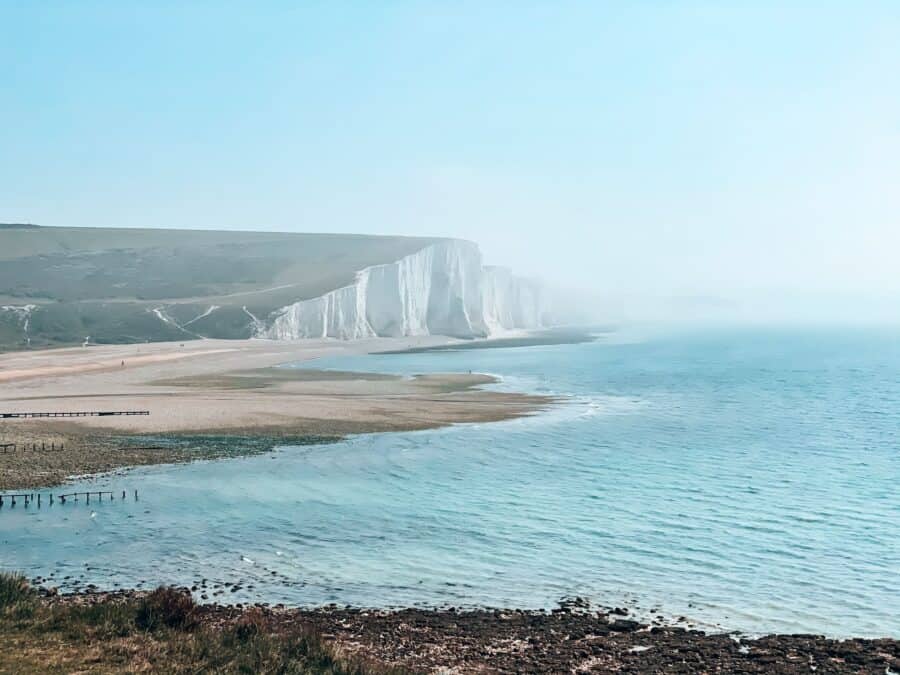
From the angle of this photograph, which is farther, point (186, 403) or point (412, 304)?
point (412, 304)

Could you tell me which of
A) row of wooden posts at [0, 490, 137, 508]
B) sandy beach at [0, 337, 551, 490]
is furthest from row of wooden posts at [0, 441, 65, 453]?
row of wooden posts at [0, 490, 137, 508]

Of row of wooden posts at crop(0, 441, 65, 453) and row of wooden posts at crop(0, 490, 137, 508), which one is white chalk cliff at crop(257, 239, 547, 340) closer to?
row of wooden posts at crop(0, 441, 65, 453)


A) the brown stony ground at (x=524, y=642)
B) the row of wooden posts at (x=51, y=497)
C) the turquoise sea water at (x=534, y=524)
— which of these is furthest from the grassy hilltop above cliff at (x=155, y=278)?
the brown stony ground at (x=524, y=642)

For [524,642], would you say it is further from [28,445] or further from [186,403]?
[186,403]

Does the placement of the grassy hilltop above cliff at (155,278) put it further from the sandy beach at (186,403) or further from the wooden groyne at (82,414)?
the wooden groyne at (82,414)

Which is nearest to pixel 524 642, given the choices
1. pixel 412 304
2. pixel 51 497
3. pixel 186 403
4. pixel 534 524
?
pixel 534 524

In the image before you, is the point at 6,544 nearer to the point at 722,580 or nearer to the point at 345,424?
the point at 722,580

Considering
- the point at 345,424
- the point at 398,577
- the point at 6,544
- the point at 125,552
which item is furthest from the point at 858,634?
the point at 345,424
